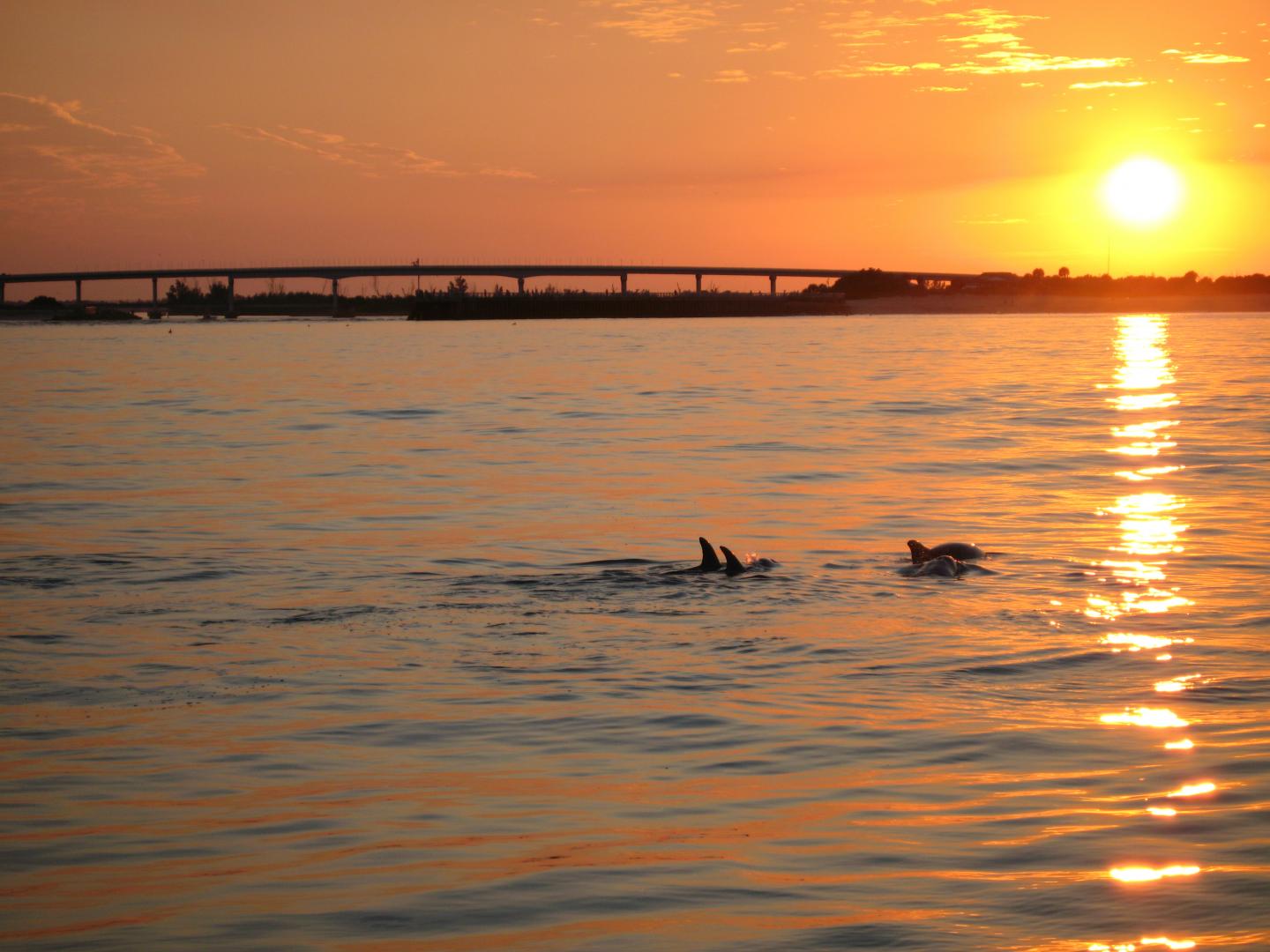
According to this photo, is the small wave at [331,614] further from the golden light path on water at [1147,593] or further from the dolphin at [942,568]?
the golden light path on water at [1147,593]

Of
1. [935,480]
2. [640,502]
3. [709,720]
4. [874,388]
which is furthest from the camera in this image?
[874,388]

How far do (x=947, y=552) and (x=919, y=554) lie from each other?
1.28 ft

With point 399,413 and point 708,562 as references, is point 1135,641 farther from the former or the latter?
point 399,413

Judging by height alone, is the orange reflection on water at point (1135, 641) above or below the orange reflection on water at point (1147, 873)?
below

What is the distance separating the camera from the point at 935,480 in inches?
1161

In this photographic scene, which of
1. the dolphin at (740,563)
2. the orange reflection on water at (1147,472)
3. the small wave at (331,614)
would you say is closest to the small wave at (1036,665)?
the dolphin at (740,563)

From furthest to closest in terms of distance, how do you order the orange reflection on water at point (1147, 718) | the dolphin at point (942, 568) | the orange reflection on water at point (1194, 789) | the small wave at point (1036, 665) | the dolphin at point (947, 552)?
1. the dolphin at point (947, 552)
2. the dolphin at point (942, 568)
3. the small wave at point (1036, 665)
4. the orange reflection on water at point (1147, 718)
5. the orange reflection on water at point (1194, 789)

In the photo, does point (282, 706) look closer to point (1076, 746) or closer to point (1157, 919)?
point (1076, 746)

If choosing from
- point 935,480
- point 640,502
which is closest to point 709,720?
point 640,502

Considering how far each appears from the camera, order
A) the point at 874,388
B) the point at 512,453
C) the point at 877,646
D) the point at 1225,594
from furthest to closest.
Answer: the point at 874,388, the point at 512,453, the point at 1225,594, the point at 877,646

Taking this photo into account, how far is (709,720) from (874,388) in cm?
5177

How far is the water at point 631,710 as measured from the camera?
25.4 feet

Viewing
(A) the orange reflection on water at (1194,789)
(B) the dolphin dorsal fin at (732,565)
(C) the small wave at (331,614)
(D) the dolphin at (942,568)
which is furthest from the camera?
(B) the dolphin dorsal fin at (732,565)

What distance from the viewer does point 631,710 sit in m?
11.7
